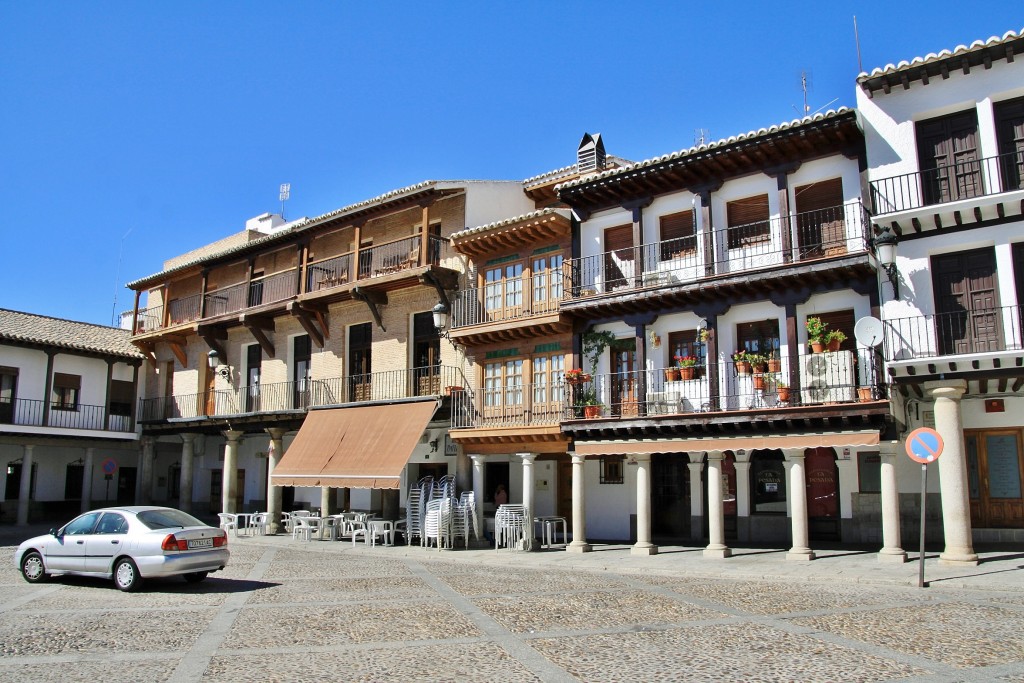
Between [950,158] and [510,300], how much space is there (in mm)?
11609

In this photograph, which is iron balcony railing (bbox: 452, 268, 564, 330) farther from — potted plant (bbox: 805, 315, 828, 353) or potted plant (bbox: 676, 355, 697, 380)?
potted plant (bbox: 805, 315, 828, 353)

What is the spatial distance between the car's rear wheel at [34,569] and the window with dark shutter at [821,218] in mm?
16697

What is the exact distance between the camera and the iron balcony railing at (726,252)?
17.8 metres

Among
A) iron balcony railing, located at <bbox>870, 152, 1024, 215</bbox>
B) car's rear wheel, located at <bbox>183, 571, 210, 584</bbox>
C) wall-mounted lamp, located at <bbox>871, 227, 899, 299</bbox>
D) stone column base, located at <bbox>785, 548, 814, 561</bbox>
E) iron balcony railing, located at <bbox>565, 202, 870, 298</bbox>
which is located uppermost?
iron balcony railing, located at <bbox>870, 152, 1024, 215</bbox>

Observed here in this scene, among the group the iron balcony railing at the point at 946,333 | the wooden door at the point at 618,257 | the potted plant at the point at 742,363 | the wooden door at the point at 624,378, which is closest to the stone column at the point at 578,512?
the wooden door at the point at 624,378

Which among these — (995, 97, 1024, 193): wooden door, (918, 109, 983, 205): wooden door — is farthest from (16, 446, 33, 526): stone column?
(995, 97, 1024, 193): wooden door

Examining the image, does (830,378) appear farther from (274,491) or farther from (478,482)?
(274,491)

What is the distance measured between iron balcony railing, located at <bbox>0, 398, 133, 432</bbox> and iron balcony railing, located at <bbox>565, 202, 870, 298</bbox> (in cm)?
2159

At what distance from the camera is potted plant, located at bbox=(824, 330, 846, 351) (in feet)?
56.1

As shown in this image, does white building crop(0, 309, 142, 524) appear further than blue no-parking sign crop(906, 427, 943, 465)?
Yes

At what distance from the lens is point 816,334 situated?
17.4m

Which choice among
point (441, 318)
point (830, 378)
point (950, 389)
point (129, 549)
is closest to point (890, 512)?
point (950, 389)

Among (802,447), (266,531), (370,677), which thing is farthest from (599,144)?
(370,677)

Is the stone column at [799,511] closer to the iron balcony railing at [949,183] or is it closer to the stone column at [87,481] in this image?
the iron balcony railing at [949,183]
